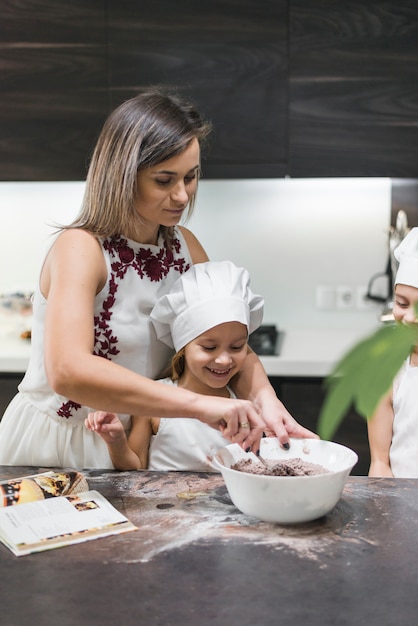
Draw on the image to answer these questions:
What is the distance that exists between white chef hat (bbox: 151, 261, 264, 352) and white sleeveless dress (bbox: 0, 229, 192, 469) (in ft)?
0.16

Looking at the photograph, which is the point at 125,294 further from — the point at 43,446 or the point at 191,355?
the point at 43,446

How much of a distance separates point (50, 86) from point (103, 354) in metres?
1.51

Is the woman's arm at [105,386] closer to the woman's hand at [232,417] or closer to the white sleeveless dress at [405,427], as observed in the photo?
the woman's hand at [232,417]

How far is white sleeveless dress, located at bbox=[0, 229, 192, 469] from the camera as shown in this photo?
168cm

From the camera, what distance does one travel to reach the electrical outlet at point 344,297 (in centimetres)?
316

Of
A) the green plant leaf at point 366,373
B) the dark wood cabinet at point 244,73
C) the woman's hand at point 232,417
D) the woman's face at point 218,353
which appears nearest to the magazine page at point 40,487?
the woman's hand at point 232,417

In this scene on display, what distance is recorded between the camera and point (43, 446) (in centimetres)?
174

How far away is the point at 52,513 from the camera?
4.30 feet

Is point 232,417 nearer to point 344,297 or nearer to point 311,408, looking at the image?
point 311,408

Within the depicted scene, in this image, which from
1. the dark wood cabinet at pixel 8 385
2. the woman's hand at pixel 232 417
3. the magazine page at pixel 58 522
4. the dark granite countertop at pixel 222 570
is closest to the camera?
the dark granite countertop at pixel 222 570

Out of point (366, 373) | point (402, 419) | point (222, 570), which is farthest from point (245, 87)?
point (366, 373)

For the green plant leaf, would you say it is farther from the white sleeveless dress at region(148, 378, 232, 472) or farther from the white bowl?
the white sleeveless dress at region(148, 378, 232, 472)

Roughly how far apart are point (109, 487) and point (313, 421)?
1.32 metres

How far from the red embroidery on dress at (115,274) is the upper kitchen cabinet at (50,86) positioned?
3.99 ft
